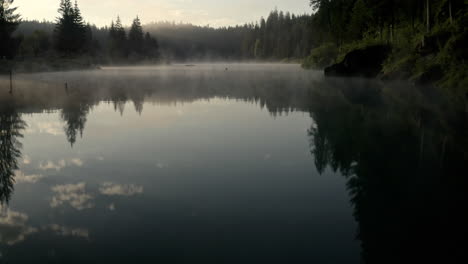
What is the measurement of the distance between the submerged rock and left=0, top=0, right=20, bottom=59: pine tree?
193 ft

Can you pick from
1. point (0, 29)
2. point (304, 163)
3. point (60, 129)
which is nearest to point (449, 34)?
point (304, 163)

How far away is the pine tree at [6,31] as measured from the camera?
68875mm

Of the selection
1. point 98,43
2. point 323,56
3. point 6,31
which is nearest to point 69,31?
point 6,31

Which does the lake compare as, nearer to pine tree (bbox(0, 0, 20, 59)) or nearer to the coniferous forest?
→ the coniferous forest

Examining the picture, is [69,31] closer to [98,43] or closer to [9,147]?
[98,43]

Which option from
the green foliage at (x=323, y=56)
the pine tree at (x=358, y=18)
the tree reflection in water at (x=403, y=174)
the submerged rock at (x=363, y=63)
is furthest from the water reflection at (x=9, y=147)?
the green foliage at (x=323, y=56)

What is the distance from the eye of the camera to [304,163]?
445 inches

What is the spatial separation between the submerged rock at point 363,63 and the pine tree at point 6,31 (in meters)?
58.7

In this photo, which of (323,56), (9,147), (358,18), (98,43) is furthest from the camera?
(98,43)

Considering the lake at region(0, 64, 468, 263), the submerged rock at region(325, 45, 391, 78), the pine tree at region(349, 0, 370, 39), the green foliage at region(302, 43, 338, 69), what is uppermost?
the pine tree at region(349, 0, 370, 39)

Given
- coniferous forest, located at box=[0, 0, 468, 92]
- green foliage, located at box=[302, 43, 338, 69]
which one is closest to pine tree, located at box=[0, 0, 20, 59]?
coniferous forest, located at box=[0, 0, 468, 92]

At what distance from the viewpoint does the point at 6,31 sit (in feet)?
229

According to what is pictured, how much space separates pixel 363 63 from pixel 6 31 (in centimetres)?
6444

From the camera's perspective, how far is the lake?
20.2ft
